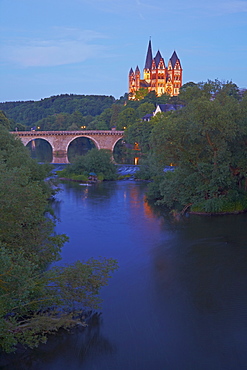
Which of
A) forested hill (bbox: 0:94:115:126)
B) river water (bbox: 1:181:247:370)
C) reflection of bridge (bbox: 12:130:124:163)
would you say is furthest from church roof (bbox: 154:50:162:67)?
river water (bbox: 1:181:247:370)

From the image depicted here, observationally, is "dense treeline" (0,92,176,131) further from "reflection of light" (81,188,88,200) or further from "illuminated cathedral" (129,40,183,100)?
"reflection of light" (81,188,88,200)

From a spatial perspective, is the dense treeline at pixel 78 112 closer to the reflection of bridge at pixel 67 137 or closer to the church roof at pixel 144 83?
the reflection of bridge at pixel 67 137

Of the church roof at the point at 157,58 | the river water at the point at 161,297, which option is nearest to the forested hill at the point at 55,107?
the church roof at the point at 157,58

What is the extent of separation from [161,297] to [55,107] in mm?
116400

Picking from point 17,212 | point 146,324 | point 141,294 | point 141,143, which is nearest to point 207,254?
point 141,294

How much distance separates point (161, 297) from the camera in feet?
44.1

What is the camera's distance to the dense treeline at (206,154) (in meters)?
22.6

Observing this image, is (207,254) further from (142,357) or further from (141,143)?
(141,143)

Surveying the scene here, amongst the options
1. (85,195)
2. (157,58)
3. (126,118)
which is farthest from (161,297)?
(157,58)

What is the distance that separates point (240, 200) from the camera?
23812 millimetres

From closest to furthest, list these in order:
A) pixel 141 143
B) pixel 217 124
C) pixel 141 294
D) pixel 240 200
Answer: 1. pixel 141 294
2. pixel 217 124
3. pixel 240 200
4. pixel 141 143

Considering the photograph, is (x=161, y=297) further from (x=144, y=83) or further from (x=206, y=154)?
(x=144, y=83)

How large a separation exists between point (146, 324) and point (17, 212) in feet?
16.2

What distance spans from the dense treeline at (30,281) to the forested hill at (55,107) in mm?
101531
